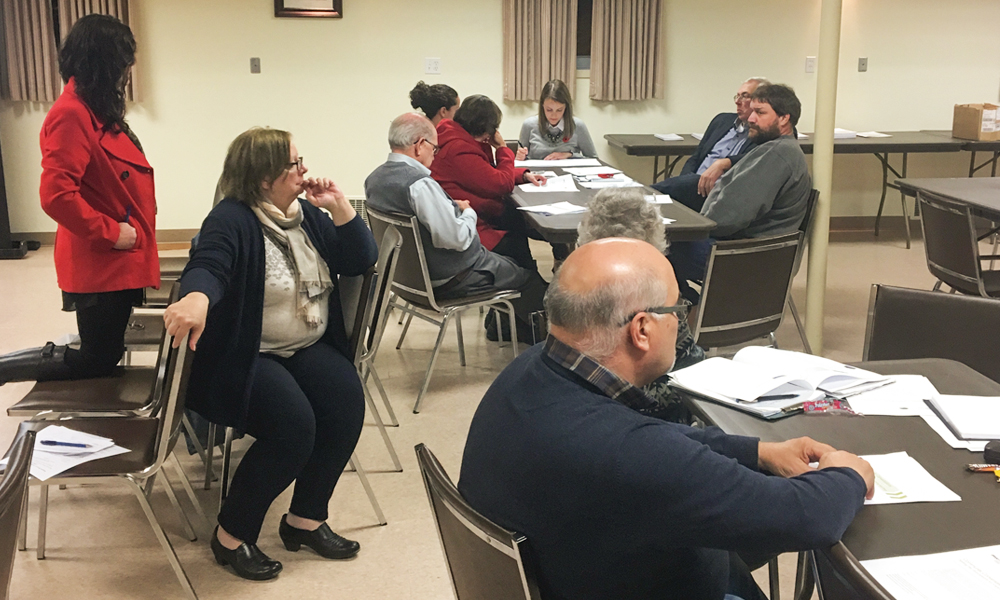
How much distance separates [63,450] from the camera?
2314 mm

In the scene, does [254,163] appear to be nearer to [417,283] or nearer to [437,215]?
[437,215]

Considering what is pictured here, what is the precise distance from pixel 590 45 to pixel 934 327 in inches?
191

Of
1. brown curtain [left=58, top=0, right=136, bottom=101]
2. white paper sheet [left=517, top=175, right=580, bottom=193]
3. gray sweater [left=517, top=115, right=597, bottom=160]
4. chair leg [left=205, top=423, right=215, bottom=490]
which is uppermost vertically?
brown curtain [left=58, top=0, right=136, bottom=101]

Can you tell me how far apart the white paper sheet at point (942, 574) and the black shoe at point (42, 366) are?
91.0 inches

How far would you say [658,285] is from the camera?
56.9 inches

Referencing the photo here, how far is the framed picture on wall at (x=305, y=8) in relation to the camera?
6555 millimetres

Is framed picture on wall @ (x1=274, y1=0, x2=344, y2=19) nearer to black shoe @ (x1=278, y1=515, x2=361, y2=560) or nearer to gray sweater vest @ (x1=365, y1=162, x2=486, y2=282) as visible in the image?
gray sweater vest @ (x1=365, y1=162, x2=486, y2=282)

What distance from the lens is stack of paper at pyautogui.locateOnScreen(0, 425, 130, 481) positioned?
2211 mm

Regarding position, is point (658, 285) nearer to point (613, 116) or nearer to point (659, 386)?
point (659, 386)

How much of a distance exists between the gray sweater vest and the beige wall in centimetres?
323

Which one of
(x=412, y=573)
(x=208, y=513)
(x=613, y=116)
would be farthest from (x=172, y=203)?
(x=412, y=573)

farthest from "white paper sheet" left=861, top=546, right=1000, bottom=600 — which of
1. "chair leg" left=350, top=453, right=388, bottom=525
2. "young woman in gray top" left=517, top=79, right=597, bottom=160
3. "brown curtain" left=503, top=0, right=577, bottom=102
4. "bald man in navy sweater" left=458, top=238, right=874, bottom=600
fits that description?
"brown curtain" left=503, top=0, right=577, bottom=102

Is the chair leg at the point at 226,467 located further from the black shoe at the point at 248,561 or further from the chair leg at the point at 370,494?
the chair leg at the point at 370,494

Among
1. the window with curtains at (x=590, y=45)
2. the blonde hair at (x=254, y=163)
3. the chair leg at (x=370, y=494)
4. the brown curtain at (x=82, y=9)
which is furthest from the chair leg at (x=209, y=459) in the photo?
the window with curtains at (x=590, y=45)
